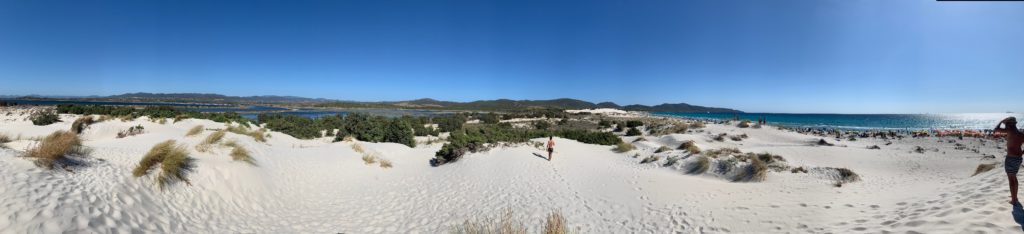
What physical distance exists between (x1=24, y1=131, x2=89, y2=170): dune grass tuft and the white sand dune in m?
0.16

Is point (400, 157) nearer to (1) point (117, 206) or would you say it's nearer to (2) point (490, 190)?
(2) point (490, 190)

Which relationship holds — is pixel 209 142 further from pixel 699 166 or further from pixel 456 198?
pixel 699 166

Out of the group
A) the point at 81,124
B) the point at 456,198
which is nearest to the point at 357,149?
the point at 456,198

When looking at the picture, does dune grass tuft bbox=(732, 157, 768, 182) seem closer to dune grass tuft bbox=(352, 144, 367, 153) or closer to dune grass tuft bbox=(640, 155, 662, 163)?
dune grass tuft bbox=(640, 155, 662, 163)

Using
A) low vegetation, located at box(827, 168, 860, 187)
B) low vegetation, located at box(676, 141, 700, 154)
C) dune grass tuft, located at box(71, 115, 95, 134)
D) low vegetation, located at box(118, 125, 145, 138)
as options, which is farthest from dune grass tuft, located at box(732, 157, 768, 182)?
dune grass tuft, located at box(71, 115, 95, 134)

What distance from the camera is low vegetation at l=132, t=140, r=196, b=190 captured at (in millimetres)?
6406

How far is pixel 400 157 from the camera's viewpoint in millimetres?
17109

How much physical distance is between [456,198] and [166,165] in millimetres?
5675

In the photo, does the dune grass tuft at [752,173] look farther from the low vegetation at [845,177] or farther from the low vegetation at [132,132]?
the low vegetation at [132,132]

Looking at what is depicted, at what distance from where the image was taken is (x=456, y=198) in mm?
9570

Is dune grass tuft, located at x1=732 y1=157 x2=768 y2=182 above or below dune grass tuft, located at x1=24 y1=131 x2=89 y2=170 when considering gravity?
below

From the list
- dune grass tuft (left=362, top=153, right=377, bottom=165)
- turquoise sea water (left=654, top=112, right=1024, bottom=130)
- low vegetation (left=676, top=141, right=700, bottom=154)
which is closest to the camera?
dune grass tuft (left=362, top=153, right=377, bottom=165)

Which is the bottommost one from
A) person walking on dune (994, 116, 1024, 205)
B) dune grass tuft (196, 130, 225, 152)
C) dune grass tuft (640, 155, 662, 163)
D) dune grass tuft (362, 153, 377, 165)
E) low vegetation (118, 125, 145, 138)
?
dune grass tuft (362, 153, 377, 165)

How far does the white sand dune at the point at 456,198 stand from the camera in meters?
4.73
